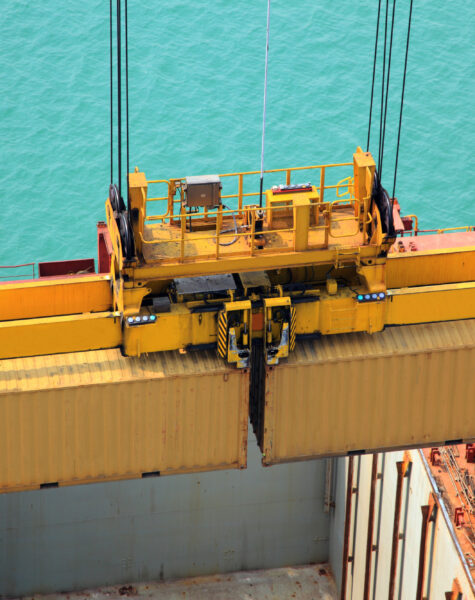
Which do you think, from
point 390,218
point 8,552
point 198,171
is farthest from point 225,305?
point 198,171

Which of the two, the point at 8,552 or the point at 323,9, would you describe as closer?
the point at 8,552

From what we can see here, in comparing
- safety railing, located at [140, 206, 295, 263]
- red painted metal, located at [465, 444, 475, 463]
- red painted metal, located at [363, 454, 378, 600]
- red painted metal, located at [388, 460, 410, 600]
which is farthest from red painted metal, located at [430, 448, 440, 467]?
safety railing, located at [140, 206, 295, 263]

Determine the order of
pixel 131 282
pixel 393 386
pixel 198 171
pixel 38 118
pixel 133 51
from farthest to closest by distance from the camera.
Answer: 1. pixel 133 51
2. pixel 38 118
3. pixel 198 171
4. pixel 393 386
5. pixel 131 282

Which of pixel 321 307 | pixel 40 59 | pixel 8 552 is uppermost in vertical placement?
pixel 40 59

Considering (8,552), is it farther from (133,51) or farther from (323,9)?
(323,9)

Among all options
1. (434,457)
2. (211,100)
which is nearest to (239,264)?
(434,457)

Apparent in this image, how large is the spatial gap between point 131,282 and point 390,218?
510cm

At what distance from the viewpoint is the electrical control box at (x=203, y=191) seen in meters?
21.9

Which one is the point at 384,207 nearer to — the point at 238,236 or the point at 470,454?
the point at 238,236

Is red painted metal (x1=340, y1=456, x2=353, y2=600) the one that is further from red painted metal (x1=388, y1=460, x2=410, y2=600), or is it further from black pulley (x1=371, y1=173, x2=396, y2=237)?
black pulley (x1=371, y1=173, x2=396, y2=237)

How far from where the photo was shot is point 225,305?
21.7 meters

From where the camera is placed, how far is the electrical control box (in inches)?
863

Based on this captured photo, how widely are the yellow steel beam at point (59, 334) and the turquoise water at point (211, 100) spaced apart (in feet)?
95.1

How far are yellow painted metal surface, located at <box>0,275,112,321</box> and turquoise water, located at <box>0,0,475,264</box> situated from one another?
92.5 feet
